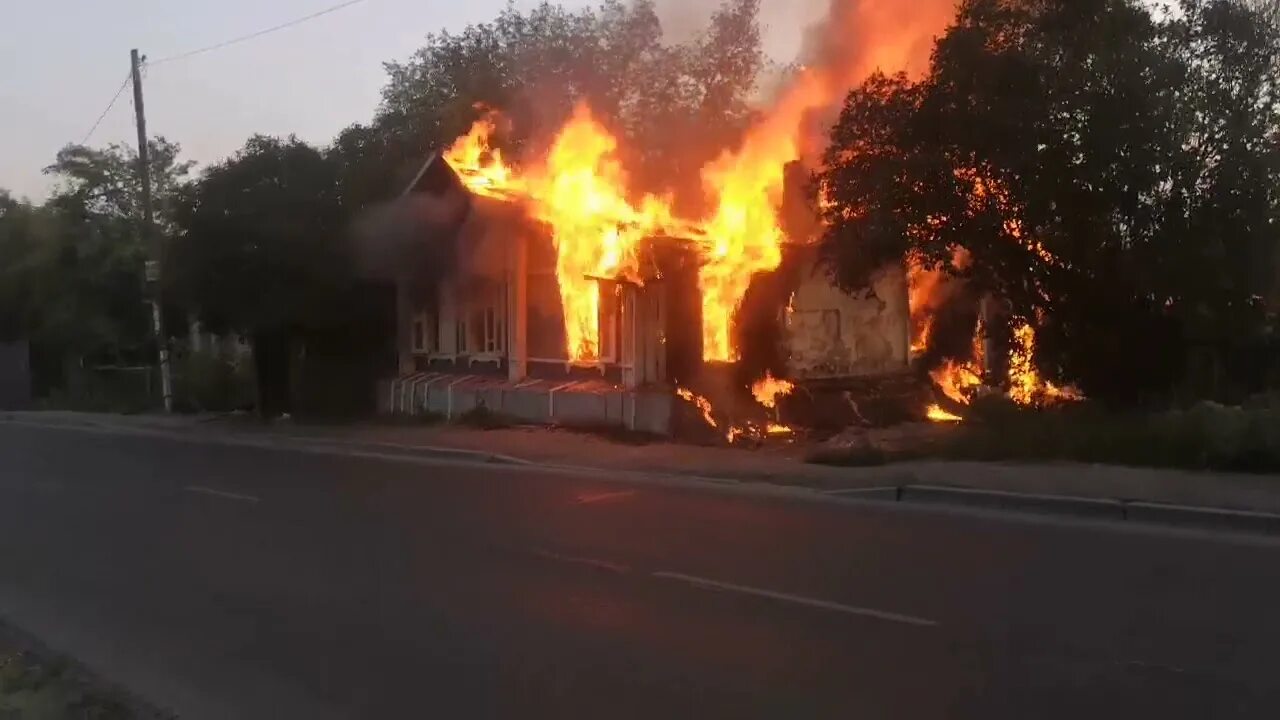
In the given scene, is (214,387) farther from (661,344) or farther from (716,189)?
(661,344)

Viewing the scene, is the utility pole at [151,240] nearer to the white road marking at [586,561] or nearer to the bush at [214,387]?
the bush at [214,387]

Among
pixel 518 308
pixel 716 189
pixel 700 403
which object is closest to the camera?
pixel 700 403

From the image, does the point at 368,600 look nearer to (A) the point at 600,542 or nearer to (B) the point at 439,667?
(B) the point at 439,667

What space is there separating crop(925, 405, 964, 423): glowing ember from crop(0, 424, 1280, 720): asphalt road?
9.48m

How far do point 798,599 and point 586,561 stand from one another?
2222 millimetres

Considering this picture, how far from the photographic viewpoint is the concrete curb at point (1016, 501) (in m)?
11.8

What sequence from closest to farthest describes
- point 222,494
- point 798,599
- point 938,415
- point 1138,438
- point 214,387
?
1. point 798,599
2. point 1138,438
3. point 222,494
4. point 938,415
5. point 214,387

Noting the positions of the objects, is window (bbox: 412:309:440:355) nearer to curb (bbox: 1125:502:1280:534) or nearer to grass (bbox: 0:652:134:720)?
curb (bbox: 1125:502:1280:534)

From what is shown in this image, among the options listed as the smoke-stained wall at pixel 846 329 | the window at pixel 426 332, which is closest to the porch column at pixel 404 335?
the window at pixel 426 332

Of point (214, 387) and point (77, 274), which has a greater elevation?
point (77, 274)

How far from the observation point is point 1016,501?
40.6 ft

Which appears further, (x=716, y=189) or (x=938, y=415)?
(x=716, y=189)

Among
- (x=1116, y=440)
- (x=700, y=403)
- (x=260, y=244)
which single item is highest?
(x=260, y=244)

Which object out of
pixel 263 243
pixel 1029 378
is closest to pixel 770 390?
pixel 1029 378
